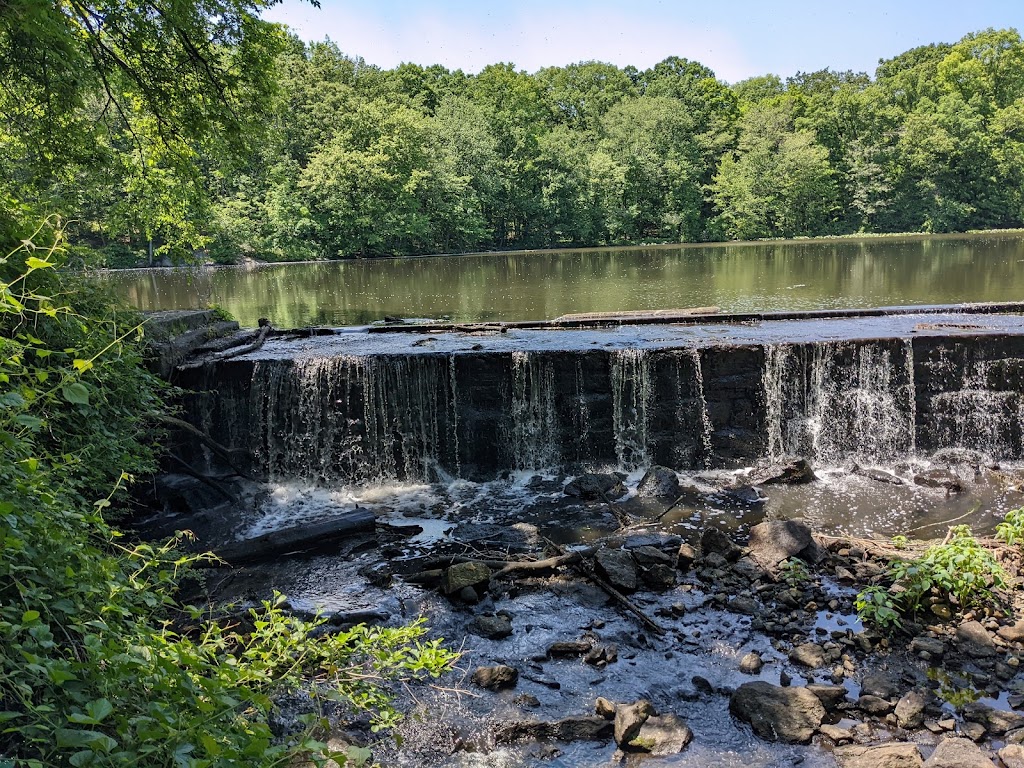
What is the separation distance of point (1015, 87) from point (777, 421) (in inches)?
2930

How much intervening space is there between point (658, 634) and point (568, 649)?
2.67 feet

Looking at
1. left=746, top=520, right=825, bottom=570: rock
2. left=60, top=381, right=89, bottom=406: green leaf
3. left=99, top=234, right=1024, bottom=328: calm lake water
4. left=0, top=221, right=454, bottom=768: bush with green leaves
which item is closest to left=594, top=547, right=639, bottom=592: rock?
left=746, top=520, right=825, bottom=570: rock

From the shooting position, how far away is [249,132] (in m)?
11.6

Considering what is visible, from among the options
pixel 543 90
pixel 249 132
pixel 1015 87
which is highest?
pixel 543 90

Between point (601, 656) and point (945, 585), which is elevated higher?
point (945, 585)

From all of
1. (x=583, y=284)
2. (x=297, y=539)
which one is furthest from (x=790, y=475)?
(x=583, y=284)

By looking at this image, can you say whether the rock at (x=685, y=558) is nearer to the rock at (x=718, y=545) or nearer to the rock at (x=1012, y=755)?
the rock at (x=718, y=545)

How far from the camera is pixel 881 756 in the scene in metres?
4.28

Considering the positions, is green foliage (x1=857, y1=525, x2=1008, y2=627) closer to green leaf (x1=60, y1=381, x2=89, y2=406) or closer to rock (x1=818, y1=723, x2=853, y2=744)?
rock (x1=818, y1=723, x2=853, y2=744)

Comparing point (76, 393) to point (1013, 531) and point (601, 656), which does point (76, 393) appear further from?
point (1013, 531)

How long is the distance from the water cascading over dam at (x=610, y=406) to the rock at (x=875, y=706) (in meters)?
5.93

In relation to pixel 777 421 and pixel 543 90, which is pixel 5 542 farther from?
pixel 543 90

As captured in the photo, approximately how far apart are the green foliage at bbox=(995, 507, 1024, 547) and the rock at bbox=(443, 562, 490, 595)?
5.12 m

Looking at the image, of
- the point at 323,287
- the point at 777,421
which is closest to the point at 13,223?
the point at 777,421
